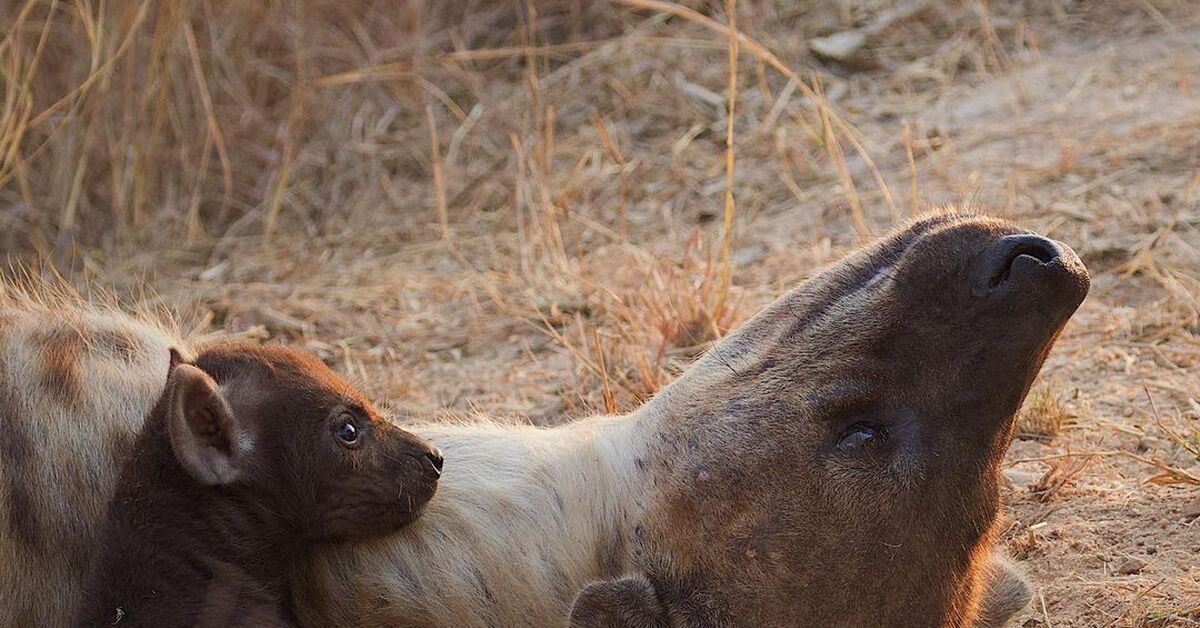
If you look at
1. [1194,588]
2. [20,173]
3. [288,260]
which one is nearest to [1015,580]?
[1194,588]

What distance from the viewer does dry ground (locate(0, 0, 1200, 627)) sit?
468 centimetres

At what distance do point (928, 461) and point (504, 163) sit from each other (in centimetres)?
453

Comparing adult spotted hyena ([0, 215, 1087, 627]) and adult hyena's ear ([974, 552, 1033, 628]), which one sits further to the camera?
adult hyena's ear ([974, 552, 1033, 628])

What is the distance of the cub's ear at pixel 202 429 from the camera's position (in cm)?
276

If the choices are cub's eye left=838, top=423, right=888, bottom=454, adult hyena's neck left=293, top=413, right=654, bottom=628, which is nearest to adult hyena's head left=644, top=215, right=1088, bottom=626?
cub's eye left=838, top=423, right=888, bottom=454

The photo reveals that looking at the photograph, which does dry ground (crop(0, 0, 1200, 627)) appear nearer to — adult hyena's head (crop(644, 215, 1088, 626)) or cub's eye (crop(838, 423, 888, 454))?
adult hyena's head (crop(644, 215, 1088, 626))

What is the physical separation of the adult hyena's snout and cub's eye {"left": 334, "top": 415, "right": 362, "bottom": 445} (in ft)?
4.06

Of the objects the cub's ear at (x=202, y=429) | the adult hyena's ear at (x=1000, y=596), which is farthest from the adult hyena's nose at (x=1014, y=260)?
the cub's ear at (x=202, y=429)

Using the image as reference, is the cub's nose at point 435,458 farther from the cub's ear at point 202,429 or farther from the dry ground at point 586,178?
the dry ground at point 586,178

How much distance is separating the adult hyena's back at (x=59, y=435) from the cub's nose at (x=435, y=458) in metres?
0.56

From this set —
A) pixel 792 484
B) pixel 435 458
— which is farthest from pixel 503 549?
pixel 792 484

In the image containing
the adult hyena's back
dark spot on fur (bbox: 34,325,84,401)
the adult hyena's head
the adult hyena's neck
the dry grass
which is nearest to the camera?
the adult hyena's head

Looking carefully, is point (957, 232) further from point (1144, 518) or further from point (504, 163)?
point (504, 163)

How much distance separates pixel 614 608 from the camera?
8.76 feet
